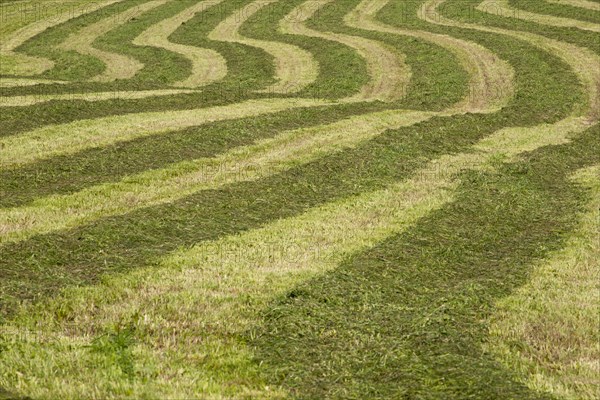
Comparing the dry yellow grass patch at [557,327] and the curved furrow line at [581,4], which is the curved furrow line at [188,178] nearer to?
the dry yellow grass patch at [557,327]

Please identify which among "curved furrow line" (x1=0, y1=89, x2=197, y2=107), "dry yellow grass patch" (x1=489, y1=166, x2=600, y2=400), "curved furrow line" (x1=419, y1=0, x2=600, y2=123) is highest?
"dry yellow grass patch" (x1=489, y1=166, x2=600, y2=400)

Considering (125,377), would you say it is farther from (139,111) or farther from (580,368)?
(139,111)

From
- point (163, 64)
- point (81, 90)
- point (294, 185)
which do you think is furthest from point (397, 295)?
point (163, 64)

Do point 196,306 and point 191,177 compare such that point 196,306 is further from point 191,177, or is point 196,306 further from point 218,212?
point 191,177

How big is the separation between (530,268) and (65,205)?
9.68m

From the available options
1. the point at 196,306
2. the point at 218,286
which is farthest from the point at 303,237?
the point at 196,306

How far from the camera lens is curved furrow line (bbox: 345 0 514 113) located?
3609 centimetres

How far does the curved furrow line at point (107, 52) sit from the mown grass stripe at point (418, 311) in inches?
1112

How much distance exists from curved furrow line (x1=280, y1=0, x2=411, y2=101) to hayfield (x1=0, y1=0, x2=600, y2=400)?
1.35 ft

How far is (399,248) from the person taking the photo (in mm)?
15180

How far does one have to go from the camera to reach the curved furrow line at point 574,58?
3275 cm

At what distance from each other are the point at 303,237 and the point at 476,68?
97.5 ft

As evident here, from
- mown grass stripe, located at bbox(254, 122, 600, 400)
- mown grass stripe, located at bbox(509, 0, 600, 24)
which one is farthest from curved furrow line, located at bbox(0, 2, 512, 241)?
mown grass stripe, located at bbox(509, 0, 600, 24)

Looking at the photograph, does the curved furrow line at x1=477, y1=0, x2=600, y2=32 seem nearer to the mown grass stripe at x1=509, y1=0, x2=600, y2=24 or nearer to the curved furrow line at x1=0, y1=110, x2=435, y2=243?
the mown grass stripe at x1=509, y1=0, x2=600, y2=24
